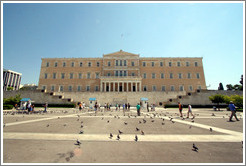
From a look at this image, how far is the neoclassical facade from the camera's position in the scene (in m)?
47.1

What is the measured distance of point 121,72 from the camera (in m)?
49.2

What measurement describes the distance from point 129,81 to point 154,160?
4103cm

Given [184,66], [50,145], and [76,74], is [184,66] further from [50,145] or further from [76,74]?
[50,145]

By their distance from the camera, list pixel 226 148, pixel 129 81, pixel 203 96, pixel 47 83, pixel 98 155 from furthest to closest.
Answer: pixel 47 83 → pixel 129 81 → pixel 203 96 → pixel 226 148 → pixel 98 155

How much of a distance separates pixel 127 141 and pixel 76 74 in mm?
48364

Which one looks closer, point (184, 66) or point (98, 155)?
point (98, 155)

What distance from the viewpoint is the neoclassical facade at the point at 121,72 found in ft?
155

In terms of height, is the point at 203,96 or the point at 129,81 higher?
the point at 129,81

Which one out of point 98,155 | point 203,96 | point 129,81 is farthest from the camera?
point 129,81

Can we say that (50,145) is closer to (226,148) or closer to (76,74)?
(226,148)

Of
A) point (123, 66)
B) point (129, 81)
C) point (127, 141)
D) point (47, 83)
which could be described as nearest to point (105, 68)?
point (123, 66)

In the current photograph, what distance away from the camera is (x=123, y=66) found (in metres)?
49.2

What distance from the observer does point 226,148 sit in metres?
4.21

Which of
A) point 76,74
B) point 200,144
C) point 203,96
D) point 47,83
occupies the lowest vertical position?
point 200,144
